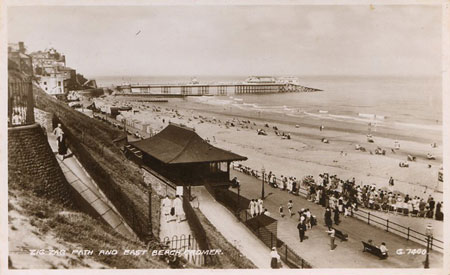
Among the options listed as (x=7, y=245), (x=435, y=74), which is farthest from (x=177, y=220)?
(x=435, y=74)

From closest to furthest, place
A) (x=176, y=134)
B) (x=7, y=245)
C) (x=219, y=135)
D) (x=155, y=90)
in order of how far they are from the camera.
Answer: (x=7, y=245), (x=176, y=134), (x=219, y=135), (x=155, y=90)

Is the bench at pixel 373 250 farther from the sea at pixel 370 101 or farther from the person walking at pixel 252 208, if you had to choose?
the sea at pixel 370 101

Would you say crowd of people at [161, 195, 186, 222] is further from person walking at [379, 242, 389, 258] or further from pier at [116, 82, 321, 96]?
pier at [116, 82, 321, 96]

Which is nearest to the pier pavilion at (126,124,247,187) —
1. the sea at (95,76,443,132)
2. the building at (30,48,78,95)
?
the sea at (95,76,443,132)

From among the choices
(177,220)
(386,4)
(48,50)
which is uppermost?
(386,4)

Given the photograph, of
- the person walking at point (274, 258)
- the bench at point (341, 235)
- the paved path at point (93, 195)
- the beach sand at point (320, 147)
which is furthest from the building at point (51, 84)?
the bench at point (341, 235)

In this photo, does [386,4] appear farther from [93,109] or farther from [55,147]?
[93,109]
